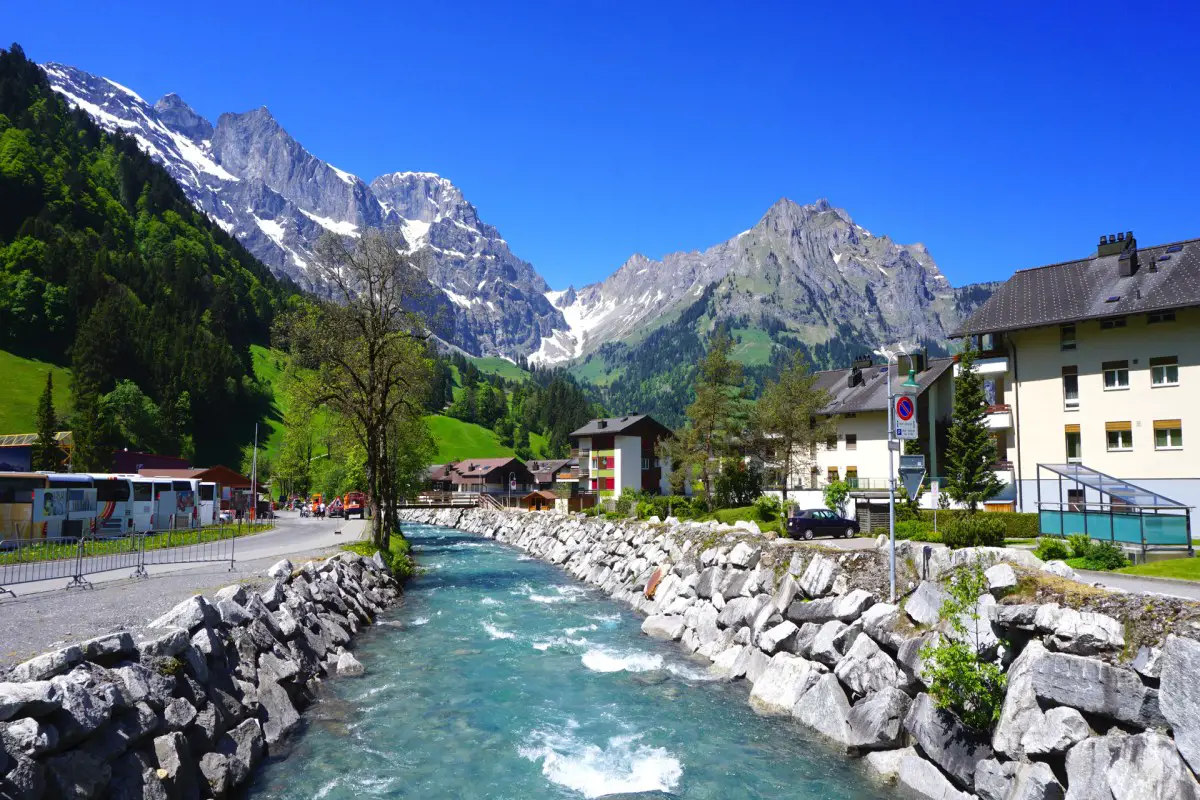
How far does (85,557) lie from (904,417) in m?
32.6

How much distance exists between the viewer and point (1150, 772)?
9.70 m

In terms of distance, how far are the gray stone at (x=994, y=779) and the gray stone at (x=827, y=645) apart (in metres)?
5.28

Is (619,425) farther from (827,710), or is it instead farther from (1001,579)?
(1001,579)

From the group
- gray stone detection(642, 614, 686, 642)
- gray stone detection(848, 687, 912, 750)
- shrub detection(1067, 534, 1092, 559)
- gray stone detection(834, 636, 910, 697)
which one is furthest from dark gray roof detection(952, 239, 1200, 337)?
gray stone detection(848, 687, 912, 750)

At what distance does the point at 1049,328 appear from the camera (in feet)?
144

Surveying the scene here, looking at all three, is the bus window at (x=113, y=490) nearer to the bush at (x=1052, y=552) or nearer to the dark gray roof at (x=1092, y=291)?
the bush at (x=1052, y=552)

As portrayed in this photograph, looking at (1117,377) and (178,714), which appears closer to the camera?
(178,714)

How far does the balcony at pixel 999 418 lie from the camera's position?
47250 millimetres

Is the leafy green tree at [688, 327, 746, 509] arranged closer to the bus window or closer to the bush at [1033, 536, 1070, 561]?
the bush at [1033, 536, 1070, 561]

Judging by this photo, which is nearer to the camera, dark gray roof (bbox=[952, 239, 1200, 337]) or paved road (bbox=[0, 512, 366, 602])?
paved road (bbox=[0, 512, 366, 602])

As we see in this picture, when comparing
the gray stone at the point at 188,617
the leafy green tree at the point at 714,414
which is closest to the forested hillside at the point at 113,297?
the leafy green tree at the point at 714,414

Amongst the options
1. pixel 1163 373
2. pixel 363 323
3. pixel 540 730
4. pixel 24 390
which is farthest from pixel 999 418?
pixel 24 390

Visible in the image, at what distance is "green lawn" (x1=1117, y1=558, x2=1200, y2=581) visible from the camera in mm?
16625

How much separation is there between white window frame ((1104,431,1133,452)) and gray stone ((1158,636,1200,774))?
3833 centimetres
